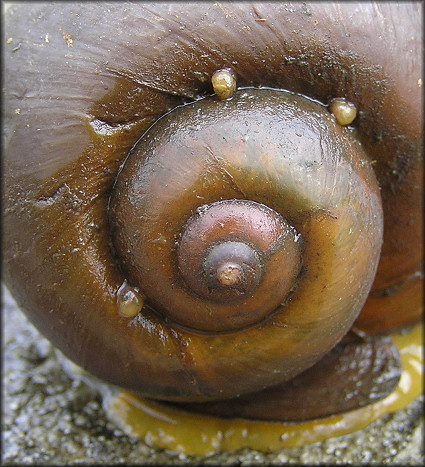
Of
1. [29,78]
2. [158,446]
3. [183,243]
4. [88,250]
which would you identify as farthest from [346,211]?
[158,446]

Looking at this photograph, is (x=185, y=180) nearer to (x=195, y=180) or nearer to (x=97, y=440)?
(x=195, y=180)

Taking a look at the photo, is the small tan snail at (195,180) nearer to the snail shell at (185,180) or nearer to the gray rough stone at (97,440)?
the snail shell at (185,180)

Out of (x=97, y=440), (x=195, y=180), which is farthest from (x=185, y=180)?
(x=97, y=440)

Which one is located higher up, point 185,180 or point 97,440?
point 185,180

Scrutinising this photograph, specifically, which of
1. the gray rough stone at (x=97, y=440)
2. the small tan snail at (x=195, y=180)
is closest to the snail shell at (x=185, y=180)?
the small tan snail at (x=195, y=180)

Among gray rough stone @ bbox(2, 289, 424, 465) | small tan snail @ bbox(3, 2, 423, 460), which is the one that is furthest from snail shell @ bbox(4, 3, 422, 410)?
gray rough stone @ bbox(2, 289, 424, 465)

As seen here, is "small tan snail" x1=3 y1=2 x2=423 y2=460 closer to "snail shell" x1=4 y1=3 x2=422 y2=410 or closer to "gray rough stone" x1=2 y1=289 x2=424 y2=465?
"snail shell" x1=4 y1=3 x2=422 y2=410

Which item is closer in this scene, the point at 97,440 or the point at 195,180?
the point at 195,180
